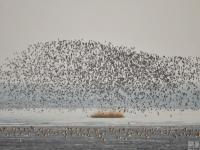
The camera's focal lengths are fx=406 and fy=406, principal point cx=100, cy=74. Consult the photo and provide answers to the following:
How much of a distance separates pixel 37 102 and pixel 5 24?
33.0 inches

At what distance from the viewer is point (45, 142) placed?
3789 mm

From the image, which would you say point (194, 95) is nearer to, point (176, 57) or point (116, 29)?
point (176, 57)

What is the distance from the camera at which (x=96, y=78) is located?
3.91 metres

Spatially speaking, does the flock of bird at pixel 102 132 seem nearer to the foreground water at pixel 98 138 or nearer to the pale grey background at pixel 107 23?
the foreground water at pixel 98 138

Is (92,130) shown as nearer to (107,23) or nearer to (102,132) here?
(102,132)

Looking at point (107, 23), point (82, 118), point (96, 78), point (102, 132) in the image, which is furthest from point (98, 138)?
point (107, 23)

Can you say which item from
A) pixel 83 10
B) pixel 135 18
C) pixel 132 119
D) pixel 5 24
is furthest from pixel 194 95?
pixel 5 24

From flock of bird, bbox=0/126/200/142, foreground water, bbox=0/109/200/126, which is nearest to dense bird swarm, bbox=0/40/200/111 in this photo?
foreground water, bbox=0/109/200/126

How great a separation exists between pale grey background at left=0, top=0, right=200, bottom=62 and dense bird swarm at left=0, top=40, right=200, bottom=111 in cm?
9

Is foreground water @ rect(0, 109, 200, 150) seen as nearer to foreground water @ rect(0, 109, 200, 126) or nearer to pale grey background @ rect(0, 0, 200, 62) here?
foreground water @ rect(0, 109, 200, 126)

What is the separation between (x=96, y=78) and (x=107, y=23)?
0.56 m

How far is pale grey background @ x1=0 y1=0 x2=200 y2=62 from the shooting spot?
395 centimetres

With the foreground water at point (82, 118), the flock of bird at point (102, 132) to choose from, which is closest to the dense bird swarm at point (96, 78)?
the foreground water at point (82, 118)

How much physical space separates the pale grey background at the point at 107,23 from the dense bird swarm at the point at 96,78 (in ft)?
0.29
